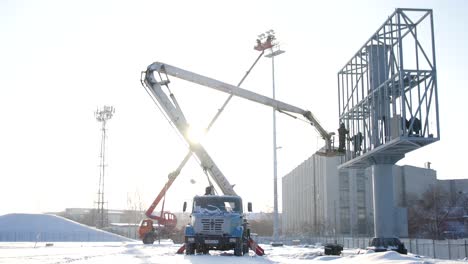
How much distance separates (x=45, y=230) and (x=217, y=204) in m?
64.2

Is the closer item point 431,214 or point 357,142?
point 357,142

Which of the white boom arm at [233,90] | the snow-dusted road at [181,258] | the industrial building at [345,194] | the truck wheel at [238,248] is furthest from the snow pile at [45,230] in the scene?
the truck wheel at [238,248]

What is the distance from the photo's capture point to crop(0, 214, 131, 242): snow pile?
256 feet

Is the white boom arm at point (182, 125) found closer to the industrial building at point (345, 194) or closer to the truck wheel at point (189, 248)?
the truck wheel at point (189, 248)

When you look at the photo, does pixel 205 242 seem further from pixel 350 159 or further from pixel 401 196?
pixel 401 196

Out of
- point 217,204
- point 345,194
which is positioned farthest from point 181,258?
point 345,194

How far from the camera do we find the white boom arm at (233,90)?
1364 inches

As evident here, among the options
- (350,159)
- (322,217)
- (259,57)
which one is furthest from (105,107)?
(350,159)

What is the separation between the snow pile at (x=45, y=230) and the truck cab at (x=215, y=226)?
4952cm

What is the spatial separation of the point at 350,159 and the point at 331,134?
15.5 ft

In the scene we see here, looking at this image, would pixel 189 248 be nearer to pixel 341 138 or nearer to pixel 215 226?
pixel 215 226

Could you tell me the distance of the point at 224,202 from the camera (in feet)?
93.3

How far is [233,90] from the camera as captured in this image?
117 ft

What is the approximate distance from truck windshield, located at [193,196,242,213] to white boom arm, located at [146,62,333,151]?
357 inches
